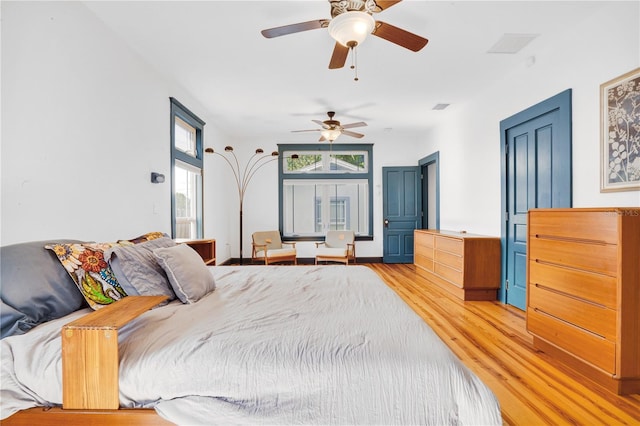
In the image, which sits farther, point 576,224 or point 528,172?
point 528,172

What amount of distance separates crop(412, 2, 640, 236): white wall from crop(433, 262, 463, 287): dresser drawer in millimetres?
694

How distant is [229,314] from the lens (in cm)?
140

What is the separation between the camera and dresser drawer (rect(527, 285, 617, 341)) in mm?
1757

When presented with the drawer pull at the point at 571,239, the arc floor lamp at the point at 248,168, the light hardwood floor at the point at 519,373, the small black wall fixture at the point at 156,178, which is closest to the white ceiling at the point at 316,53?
the small black wall fixture at the point at 156,178

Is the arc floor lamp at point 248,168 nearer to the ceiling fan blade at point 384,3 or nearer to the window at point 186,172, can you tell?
the window at point 186,172

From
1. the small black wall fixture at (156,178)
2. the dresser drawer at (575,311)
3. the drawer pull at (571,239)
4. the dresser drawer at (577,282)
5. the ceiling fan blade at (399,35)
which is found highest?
the ceiling fan blade at (399,35)

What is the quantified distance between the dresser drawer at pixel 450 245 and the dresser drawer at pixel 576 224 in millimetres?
1346

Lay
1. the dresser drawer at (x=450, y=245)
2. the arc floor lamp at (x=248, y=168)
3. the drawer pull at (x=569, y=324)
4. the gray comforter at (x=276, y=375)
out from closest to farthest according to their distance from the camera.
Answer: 1. the gray comforter at (x=276, y=375)
2. the drawer pull at (x=569, y=324)
3. the dresser drawer at (x=450, y=245)
4. the arc floor lamp at (x=248, y=168)

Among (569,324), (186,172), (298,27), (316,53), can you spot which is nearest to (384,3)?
(298,27)

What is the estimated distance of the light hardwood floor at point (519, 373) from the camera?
62.1 inches

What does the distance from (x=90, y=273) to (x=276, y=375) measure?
1176mm

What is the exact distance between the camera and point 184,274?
1667mm

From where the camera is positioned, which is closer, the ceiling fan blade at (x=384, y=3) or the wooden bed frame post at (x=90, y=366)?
the wooden bed frame post at (x=90, y=366)

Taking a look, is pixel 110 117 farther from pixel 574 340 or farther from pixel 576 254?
pixel 574 340
